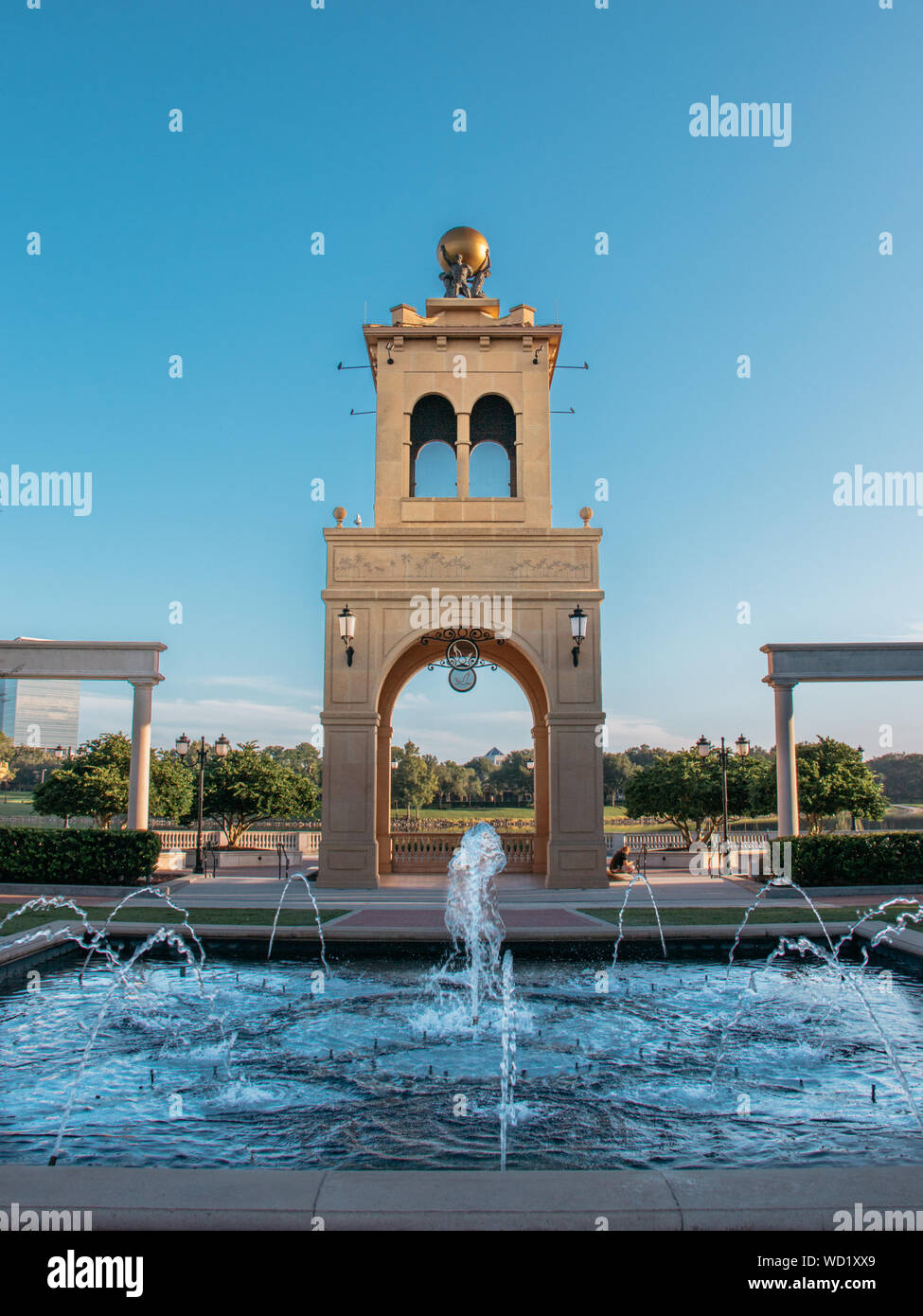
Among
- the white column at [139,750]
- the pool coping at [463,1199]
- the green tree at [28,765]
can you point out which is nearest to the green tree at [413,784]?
the green tree at [28,765]

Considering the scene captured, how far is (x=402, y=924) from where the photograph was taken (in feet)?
45.3

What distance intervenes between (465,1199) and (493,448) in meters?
19.0

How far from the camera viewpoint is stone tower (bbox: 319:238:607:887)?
1936 cm

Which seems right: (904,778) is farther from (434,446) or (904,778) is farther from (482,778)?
(434,446)

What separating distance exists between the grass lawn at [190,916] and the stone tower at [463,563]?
13.6 feet

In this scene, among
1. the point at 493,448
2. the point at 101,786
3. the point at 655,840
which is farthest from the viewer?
the point at 655,840

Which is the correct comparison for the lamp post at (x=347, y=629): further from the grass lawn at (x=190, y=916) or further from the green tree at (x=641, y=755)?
the green tree at (x=641, y=755)

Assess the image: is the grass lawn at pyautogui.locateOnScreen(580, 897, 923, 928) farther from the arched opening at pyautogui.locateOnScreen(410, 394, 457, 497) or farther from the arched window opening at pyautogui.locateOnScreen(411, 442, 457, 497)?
A: the arched opening at pyautogui.locateOnScreen(410, 394, 457, 497)

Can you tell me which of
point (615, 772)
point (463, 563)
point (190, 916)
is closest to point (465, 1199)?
point (190, 916)

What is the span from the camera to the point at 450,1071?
286 inches

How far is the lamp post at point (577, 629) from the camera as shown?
19.2 m

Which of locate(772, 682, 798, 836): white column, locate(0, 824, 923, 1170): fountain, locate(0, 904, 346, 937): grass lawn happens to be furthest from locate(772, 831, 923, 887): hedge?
locate(0, 904, 346, 937): grass lawn

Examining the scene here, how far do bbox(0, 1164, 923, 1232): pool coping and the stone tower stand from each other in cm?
1498
